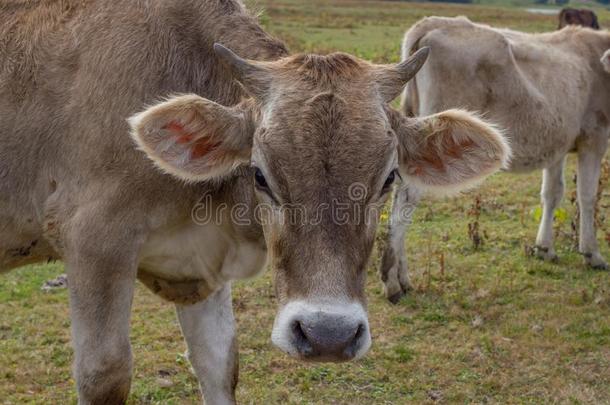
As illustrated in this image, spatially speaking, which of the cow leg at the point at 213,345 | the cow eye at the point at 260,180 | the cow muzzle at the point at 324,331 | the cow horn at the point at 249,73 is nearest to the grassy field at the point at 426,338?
the cow leg at the point at 213,345

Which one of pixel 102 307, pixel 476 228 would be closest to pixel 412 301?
pixel 476 228

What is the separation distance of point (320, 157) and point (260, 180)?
0.33 m

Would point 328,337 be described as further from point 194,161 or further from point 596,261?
point 596,261

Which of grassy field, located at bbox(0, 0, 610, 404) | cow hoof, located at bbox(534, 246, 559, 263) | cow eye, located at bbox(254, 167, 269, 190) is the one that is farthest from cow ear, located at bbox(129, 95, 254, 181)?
cow hoof, located at bbox(534, 246, 559, 263)

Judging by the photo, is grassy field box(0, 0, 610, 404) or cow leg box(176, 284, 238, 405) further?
grassy field box(0, 0, 610, 404)

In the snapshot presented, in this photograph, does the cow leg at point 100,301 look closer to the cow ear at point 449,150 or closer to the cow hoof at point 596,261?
the cow ear at point 449,150

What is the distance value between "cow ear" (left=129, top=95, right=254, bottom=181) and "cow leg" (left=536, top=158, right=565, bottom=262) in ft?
17.5

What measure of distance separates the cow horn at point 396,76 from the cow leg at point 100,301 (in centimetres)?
134

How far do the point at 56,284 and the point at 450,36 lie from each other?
4.28 metres

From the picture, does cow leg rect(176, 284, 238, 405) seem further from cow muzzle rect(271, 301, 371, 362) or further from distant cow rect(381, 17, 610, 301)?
distant cow rect(381, 17, 610, 301)

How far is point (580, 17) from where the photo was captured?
16.6m

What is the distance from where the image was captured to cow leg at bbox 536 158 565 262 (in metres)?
8.20

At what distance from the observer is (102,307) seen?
3.81 m

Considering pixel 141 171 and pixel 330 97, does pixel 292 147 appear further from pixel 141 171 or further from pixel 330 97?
pixel 141 171
